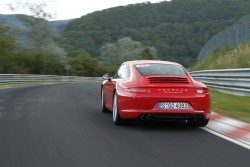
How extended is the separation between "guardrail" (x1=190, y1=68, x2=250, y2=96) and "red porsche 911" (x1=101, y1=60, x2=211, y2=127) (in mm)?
6042

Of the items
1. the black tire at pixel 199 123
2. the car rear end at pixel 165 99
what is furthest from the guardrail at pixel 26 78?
the car rear end at pixel 165 99

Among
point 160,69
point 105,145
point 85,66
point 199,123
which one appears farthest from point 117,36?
point 105,145

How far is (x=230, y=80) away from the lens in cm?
1605

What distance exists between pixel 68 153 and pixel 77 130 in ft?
6.93

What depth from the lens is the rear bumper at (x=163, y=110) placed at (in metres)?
7.97

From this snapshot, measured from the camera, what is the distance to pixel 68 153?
5863mm

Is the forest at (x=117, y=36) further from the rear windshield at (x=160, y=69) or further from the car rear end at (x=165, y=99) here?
the car rear end at (x=165, y=99)

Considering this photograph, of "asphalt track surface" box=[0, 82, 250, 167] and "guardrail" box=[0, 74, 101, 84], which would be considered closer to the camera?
"asphalt track surface" box=[0, 82, 250, 167]

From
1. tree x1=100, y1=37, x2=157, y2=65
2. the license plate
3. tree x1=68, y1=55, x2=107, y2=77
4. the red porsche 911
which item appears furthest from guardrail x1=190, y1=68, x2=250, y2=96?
tree x1=100, y1=37, x2=157, y2=65

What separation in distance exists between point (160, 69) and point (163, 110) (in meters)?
1.19

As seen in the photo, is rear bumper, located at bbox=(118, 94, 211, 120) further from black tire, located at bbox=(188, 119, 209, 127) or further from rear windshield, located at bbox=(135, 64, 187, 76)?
rear windshield, located at bbox=(135, 64, 187, 76)

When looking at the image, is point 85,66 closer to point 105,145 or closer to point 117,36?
point 117,36

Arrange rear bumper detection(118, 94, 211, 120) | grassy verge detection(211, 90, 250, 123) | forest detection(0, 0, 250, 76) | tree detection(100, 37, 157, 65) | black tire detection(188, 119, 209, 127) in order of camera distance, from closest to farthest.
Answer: rear bumper detection(118, 94, 211, 120) → black tire detection(188, 119, 209, 127) → grassy verge detection(211, 90, 250, 123) → forest detection(0, 0, 250, 76) → tree detection(100, 37, 157, 65)

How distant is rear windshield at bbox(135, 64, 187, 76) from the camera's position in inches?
344
